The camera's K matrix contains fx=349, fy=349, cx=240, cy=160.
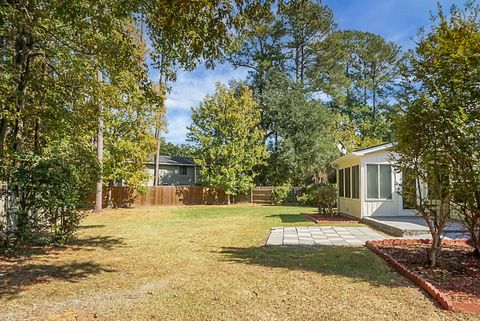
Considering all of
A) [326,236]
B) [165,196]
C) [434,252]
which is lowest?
[326,236]

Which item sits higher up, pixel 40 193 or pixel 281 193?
pixel 40 193

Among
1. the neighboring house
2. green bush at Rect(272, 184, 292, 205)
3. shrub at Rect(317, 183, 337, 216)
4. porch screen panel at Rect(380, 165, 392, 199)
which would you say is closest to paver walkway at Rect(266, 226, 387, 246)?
porch screen panel at Rect(380, 165, 392, 199)

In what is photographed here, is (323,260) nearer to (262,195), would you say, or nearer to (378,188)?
(378,188)

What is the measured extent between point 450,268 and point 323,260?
193 cm

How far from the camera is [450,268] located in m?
5.27

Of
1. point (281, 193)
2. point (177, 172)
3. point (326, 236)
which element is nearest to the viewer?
point (326, 236)

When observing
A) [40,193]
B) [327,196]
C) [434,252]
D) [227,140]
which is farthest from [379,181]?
[227,140]

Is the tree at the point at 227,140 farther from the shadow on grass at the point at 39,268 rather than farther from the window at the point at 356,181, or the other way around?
the shadow on grass at the point at 39,268

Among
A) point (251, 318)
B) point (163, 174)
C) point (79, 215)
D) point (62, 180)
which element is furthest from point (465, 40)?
point (163, 174)

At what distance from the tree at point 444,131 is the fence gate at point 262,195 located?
18.1 meters

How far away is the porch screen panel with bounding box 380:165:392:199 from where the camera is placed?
12.1 meters

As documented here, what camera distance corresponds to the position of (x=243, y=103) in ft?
80.6

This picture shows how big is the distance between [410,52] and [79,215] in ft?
24.7

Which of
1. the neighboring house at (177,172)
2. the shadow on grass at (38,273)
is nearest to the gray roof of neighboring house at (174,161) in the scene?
the neighboring house at (177,172)
